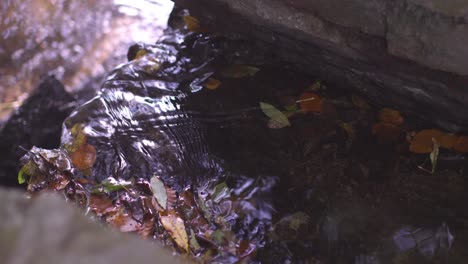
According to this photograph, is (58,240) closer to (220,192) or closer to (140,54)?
(220,192)

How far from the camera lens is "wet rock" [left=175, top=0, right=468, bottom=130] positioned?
178 centimetres

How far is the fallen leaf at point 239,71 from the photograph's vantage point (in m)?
2.85

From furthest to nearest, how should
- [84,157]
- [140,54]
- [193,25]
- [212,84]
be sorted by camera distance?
[193,25], [140,54], [212,84], [84,157]

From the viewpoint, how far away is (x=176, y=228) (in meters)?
2.15

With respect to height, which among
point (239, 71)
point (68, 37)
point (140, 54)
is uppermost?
point (239, 71)

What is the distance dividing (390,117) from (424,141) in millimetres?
223

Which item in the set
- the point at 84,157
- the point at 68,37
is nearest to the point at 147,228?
the point at 84,157

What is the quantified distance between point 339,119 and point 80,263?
199cm

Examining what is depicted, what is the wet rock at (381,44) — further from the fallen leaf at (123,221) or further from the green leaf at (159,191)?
the fallen leaf at (123,221)

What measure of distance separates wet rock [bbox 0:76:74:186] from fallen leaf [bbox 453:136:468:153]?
2.59m

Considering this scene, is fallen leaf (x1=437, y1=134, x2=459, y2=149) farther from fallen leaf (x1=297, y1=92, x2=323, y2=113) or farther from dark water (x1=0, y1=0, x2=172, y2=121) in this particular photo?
dark water (x1=0, y1=0, x2=172, y2=121)

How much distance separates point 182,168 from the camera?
2420 mm

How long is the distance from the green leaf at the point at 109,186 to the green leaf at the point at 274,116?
0.82 m

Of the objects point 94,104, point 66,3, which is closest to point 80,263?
point 94,104
